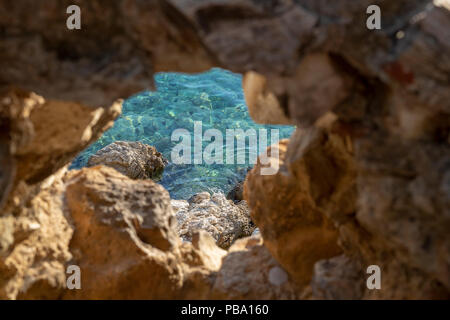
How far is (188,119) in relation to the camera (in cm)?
989

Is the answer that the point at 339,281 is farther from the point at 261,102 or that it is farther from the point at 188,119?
the point at 188,119

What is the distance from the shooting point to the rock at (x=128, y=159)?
5656 millimetres

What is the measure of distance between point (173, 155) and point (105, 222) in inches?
249

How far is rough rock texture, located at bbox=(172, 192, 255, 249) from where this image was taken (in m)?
4.96

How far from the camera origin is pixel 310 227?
2.82 m

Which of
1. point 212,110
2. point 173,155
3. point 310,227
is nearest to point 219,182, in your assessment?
point 173,155

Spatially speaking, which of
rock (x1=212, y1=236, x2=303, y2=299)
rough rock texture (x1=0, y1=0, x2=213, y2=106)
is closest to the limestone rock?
rough rock texture (x1=0, y1=0, x2=213, y2=106)

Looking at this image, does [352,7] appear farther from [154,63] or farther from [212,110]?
[212,110]

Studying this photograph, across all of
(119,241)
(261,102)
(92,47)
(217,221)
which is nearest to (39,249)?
Answer: (119,241)

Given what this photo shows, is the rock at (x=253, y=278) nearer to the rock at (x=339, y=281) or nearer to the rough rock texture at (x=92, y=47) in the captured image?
the rock at (x=339, y=281)

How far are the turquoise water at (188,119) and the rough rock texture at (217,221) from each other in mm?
2405

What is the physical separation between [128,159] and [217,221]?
138 centimetres

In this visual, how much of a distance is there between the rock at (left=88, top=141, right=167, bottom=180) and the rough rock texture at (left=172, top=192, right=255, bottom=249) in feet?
2.37

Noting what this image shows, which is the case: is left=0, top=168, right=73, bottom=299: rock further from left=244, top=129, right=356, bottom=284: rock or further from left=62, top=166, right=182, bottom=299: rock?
left=244, top=129, right=356, bottom=284: rock
